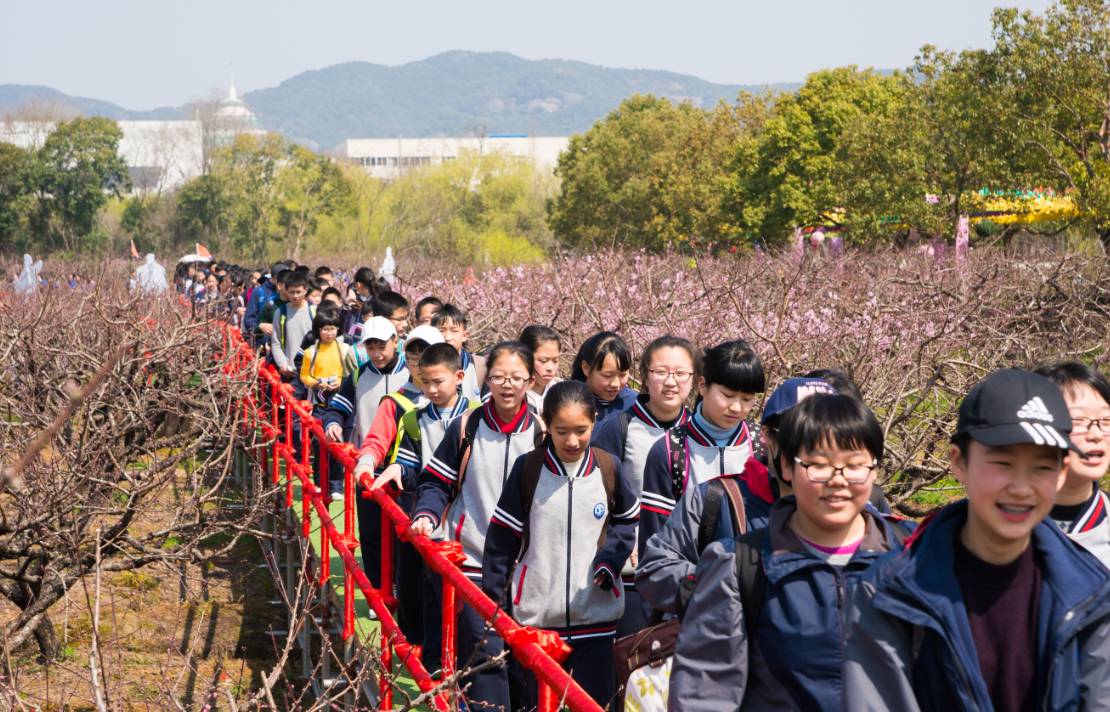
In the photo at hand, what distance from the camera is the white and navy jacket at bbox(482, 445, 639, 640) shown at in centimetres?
445

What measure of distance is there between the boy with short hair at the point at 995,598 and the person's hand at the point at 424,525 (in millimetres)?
2462

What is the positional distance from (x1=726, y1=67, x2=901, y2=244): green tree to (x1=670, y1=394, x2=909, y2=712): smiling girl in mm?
32372

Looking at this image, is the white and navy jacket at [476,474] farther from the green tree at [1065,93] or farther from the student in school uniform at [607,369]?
the green tree at [1065,93]

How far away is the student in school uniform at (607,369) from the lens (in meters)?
5.74

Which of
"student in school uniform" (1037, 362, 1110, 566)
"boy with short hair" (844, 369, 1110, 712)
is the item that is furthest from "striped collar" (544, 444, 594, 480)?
"boy with short hair" (844, 369, 1110, 712)

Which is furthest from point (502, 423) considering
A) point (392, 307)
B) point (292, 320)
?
point (292, 320)

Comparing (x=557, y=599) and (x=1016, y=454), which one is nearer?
(x=1016, y=454)

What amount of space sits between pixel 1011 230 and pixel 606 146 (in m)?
22.7

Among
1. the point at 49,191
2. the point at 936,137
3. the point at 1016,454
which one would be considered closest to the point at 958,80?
the point at 936,137

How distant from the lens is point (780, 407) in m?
3.47

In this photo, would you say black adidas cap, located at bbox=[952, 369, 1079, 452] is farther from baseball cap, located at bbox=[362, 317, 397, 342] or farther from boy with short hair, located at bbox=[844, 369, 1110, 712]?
baseball cap, located at bbox=[362, 317, 397, 342]

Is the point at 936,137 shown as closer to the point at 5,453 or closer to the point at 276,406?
the point at 276,406

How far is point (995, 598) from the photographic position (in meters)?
2.35

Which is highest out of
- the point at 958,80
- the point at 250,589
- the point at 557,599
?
the point at 958,80
